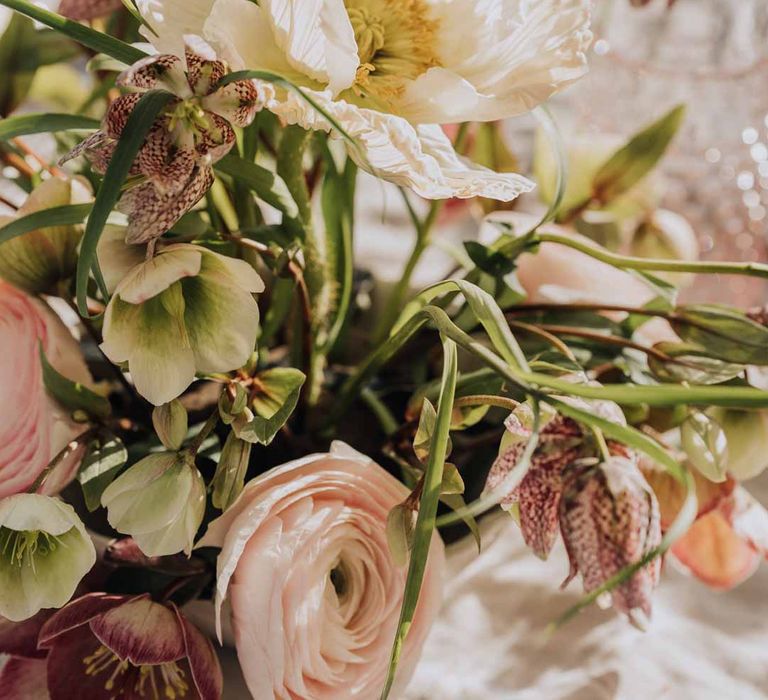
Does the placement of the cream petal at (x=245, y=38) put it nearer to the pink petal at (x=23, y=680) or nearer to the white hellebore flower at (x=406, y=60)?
the white hellebore flower at (x=406, y=60)

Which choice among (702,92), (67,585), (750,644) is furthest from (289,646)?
(702,92)

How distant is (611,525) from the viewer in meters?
0.17

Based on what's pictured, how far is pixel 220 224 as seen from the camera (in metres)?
0.25

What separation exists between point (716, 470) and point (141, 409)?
0.17 m

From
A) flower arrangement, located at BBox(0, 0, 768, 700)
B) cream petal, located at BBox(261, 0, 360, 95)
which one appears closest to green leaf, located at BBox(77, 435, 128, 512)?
flower arrangement, located at BBox(0, 0, 768, 700)

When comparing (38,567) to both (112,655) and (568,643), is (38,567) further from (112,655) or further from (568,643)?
(568,643)

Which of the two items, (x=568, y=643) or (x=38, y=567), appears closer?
(x=38, y=567)

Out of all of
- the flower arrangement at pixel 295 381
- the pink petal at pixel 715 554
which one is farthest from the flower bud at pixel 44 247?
the pink petal at pixel 715 554

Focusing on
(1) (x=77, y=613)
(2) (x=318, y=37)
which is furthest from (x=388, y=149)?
(1) (x=77, y=613)

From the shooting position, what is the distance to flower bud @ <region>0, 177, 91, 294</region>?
22 centimetres

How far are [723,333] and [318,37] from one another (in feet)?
0.40

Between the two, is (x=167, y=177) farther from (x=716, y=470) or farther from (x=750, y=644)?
(x=750, y=644)

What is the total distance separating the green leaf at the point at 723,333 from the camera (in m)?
0.21

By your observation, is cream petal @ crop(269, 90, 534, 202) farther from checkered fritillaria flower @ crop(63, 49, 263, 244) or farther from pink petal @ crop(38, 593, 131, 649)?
pink petal @ crop(38, 593, 131, 649)
